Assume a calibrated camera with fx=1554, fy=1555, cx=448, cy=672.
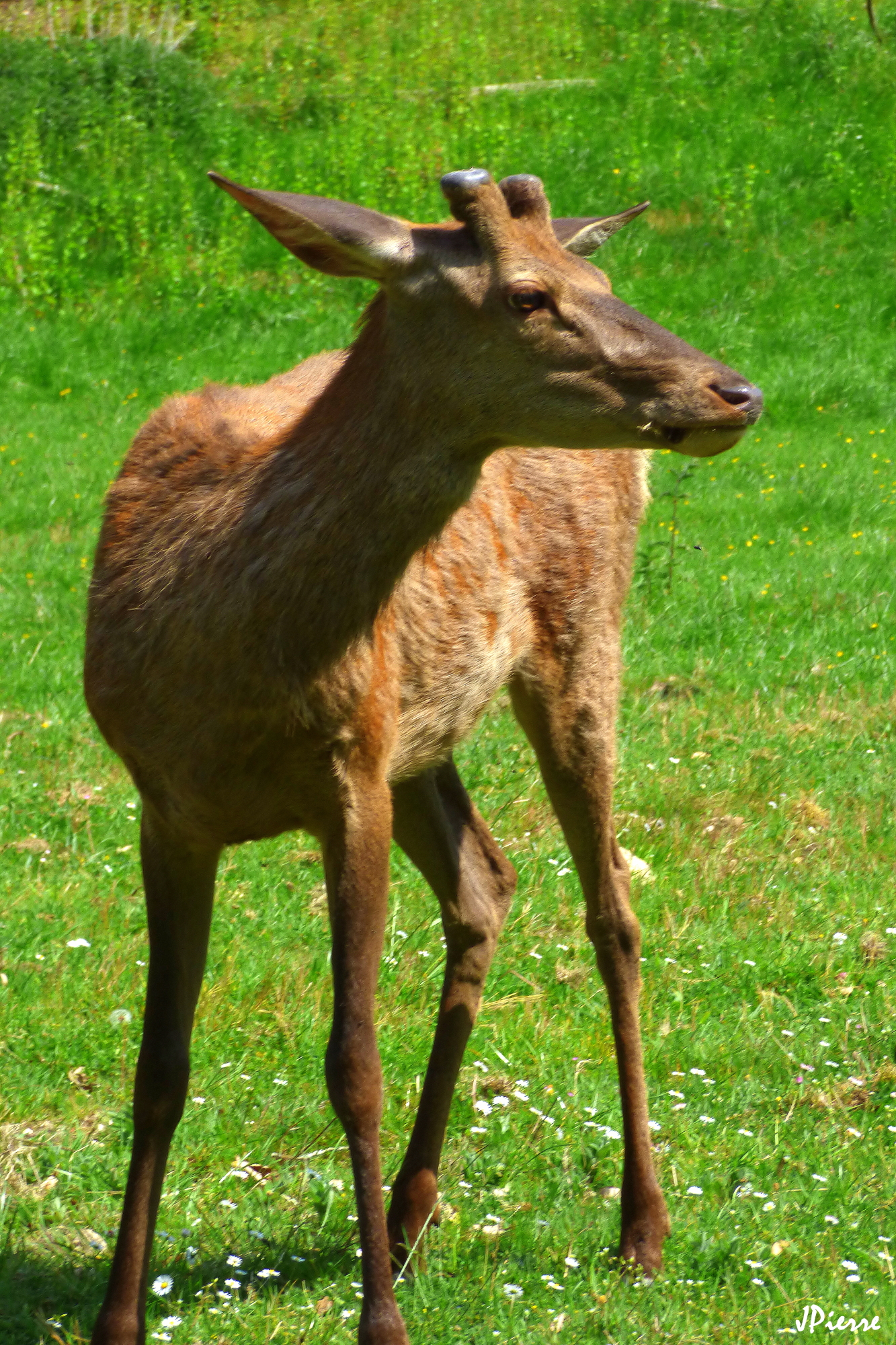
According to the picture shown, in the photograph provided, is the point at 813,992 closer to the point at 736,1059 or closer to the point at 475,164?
the point at 736,1059

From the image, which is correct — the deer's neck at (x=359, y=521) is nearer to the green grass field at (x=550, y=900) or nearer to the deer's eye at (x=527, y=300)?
the deer's eye at (x=527, y=300)

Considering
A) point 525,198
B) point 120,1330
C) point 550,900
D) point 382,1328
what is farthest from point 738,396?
point 550,900

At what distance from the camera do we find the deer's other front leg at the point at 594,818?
4395 millimetres

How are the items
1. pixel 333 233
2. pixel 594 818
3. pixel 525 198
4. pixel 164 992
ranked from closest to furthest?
pixel 333 233 < pixel 525 198 < pixel 164 992 < pixel 594 818

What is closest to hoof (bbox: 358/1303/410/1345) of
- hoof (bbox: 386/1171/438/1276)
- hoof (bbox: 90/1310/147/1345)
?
hoof (bbox: 90/1310/147/1345)

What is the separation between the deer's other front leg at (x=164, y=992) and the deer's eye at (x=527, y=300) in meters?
1.39

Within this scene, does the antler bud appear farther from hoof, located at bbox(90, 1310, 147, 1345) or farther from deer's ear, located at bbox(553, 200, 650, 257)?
hoof, located at bbox(90, 1310, 147, 1345)

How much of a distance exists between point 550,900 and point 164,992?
2227 millimetres

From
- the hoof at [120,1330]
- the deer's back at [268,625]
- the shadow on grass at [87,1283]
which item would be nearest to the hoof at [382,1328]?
the shadow on grass at [87,1283]

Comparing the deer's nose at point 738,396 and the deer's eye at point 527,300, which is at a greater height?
the deer's eye at point 527,300

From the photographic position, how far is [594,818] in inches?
174

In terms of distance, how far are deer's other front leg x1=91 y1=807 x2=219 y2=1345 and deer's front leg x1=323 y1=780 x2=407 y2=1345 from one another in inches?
14.0

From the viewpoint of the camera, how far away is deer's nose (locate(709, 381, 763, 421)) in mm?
3186

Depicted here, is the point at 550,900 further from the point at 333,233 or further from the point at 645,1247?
the point at 333,233
